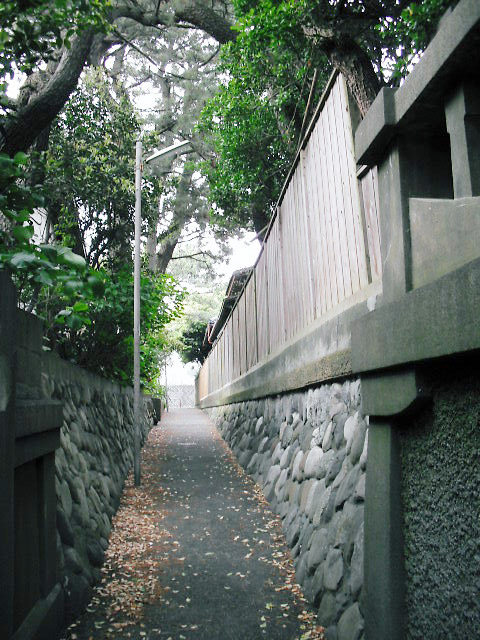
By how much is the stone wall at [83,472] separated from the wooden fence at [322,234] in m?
2.34

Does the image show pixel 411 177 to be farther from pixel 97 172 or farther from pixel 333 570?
pixel 97 172

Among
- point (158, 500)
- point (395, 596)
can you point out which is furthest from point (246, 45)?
point (395, 596)

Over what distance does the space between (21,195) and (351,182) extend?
2256 millimetres

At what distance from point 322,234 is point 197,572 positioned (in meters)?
3.01

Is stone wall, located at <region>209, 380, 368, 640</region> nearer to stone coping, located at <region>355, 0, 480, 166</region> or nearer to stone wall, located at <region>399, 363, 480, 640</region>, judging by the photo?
stone wall, located at <region>399, 363, 480, 640</region>

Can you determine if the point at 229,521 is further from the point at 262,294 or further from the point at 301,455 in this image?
the point at 262,294

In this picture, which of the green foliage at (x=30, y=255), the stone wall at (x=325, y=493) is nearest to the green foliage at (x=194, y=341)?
the stone wall at (x=325, y=493)

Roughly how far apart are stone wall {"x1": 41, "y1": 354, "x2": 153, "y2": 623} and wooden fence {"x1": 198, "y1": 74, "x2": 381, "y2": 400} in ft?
7.69

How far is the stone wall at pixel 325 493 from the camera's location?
307 centimetres

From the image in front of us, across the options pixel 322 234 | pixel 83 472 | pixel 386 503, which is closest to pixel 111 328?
pixel 83 472

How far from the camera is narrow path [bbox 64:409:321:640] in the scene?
3.45 meters

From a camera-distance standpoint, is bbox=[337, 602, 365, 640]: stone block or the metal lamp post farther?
the metal lamp post

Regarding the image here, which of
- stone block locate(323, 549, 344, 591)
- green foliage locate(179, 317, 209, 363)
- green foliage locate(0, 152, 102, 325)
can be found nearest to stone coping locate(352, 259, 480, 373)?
stone block locate(323, 549, 344, 591)

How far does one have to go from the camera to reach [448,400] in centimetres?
214
